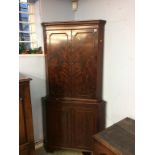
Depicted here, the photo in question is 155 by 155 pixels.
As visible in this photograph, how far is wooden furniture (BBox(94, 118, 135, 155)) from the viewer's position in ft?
5.08

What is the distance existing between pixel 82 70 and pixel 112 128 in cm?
75

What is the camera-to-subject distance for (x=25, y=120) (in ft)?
6.01

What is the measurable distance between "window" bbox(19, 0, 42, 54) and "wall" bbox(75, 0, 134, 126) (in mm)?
745

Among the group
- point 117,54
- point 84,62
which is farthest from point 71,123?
point 117,54

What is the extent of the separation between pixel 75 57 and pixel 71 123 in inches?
32.6

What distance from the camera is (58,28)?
2211 mm

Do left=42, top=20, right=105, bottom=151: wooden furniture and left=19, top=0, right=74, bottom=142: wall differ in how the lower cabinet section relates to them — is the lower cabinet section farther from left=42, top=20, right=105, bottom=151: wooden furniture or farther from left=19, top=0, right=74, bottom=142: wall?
left=19, top=0, right=74, bottom=142: wall

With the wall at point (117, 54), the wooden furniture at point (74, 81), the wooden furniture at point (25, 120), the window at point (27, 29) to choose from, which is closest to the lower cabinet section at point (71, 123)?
the wooden furniture at point (74, 81)

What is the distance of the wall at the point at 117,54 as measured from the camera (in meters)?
2.01

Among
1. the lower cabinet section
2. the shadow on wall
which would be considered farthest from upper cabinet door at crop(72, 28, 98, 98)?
the shadow on wall

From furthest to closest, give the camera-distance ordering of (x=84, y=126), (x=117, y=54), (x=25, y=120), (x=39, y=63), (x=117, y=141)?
(x=39, y=63) → (x=84, y=126) → (x=117, y=54) → (x=25, y=120) → (x=117, y=141)

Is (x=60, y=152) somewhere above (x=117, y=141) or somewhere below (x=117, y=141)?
below

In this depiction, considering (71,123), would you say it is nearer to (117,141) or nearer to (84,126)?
(84,126)
